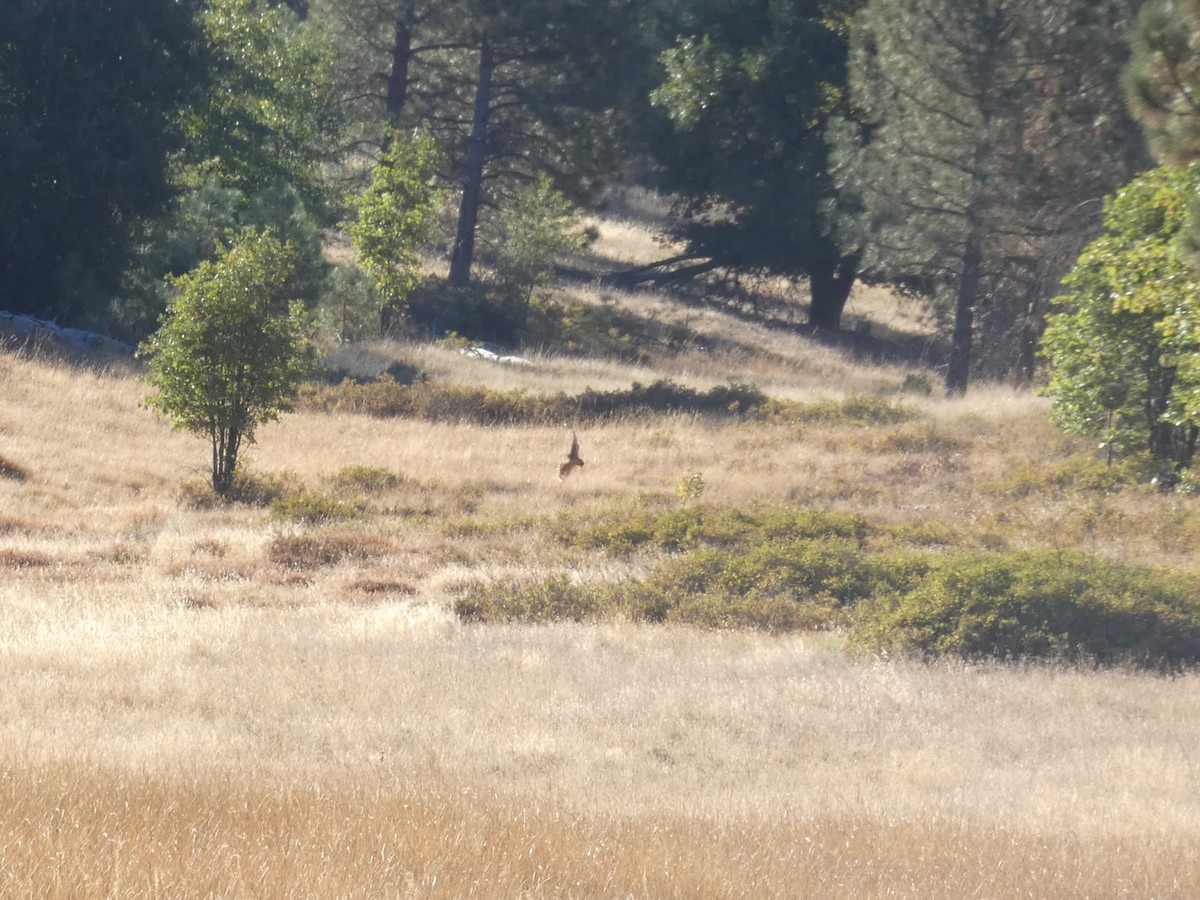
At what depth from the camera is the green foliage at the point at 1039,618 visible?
9.92 metres

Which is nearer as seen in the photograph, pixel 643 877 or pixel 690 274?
pixel 643 877

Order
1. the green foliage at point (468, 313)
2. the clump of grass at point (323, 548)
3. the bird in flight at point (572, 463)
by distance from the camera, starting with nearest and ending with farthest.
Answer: the clump of grass at point (323, 548), the bird in flight at point (572, 463), the green foliage at point (468, 313)

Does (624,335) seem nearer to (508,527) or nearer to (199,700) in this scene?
(508,527)

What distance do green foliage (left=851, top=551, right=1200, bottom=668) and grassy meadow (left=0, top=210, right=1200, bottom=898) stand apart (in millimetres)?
405

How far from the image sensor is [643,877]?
4.54m

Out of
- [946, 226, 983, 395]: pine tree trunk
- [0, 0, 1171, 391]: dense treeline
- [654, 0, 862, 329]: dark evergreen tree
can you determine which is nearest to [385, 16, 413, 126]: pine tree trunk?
[0, 0, 1171, 391]: dense treeline

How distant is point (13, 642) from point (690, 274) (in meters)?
35.1

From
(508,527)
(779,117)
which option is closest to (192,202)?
(779,117)

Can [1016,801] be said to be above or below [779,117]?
below

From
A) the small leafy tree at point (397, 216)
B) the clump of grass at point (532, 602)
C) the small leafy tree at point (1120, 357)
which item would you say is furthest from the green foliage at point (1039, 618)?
the small leafy tree at point (397, 216)

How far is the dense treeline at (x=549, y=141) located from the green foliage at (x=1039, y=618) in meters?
14.1

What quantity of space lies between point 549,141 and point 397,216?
7350mm

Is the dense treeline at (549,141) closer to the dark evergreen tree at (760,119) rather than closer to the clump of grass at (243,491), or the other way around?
the dark evergreen tree at (760,119)

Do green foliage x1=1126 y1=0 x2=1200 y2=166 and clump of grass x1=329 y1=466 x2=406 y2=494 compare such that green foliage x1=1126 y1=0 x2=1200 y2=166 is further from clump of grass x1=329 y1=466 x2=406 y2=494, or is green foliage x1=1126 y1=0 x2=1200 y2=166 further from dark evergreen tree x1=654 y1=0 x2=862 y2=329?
dark evergreen tree x1=654 y1=0 x2=862 y2=329
